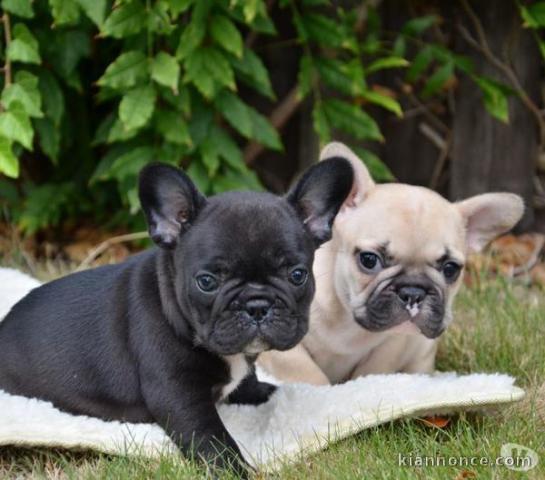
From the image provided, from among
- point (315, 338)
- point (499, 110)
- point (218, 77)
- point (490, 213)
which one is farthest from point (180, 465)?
point (499, 110)

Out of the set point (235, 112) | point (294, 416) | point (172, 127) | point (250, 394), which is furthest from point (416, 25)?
point (294, 416)

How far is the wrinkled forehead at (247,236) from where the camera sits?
9.38 feet

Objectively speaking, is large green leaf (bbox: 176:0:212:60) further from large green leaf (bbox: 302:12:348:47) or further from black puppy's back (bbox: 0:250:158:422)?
black puppy's back (bbox: 0:250:158:422)

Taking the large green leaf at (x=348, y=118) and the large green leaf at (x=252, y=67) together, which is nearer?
the large green leaf at (x=252, y=67)

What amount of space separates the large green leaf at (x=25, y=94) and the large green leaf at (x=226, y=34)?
0.85 meters

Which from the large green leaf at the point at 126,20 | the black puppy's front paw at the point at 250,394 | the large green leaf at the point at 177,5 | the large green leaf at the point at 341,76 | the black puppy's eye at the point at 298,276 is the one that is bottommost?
the black puppy's front paw at the point at 250,394

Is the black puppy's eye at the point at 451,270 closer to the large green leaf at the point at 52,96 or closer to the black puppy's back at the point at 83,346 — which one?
the black puppy's back at the point at 83,346

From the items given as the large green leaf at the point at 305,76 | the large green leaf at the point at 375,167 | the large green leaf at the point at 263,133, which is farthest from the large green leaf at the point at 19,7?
the large green leaf at the point at 375,167

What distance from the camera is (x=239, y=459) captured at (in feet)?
9.45

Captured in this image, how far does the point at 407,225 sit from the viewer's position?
11.3 feet

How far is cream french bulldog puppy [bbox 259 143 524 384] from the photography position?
134 inches

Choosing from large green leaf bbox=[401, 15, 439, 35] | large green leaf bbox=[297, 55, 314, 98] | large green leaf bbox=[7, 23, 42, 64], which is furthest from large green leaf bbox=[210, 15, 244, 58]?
large green leaf bbox=[401, 15, 439, 35]

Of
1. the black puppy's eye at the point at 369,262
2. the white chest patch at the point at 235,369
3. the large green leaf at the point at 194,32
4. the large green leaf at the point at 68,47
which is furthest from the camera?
the large green leaf at the point at 68,47

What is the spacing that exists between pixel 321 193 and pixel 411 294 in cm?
48
